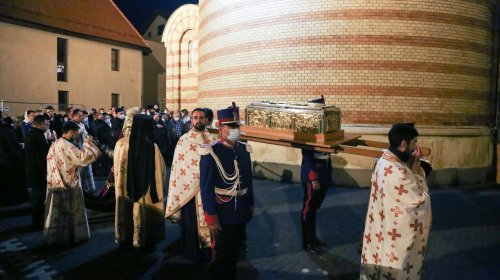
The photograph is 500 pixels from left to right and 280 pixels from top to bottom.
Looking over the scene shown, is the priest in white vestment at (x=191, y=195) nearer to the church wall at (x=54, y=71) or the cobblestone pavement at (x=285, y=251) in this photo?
the cobblestone pavement at (x=285, y=251)

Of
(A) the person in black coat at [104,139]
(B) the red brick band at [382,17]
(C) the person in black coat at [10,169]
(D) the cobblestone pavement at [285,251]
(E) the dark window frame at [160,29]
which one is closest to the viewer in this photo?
(D) the cobblestone pavement at [285,251]

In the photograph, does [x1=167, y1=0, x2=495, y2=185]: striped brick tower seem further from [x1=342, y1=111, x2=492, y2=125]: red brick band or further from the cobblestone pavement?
the cobblestone pavement

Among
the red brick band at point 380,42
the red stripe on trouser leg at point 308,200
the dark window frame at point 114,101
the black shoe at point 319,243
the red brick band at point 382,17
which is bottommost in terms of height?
the black shoe at point 319,243

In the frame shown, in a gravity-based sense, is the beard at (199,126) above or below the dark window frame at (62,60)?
below

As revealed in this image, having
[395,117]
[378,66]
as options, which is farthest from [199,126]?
[395,117]

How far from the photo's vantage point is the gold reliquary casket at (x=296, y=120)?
5337 mm

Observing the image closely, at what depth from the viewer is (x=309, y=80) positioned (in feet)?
36.1

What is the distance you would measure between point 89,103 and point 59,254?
21402 mm

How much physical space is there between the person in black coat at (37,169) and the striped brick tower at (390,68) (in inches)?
253

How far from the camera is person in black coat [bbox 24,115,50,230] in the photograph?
6.82 meters

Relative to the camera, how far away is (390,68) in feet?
34.4

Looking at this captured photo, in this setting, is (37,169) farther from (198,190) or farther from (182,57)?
(182,57)

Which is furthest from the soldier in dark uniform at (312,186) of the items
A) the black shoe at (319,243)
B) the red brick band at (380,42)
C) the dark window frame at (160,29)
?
the dark window frame at (160,29)

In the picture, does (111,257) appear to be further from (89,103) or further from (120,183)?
(89,103)
